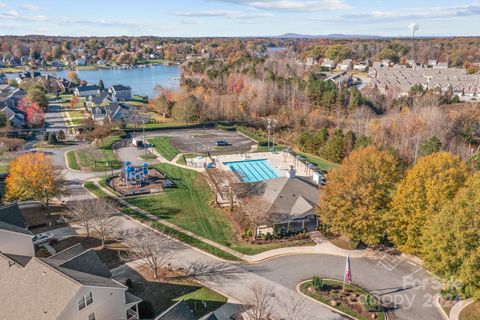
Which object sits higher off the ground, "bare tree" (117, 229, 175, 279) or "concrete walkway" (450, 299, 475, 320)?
"bare tree" (117, 229, 175, 279)

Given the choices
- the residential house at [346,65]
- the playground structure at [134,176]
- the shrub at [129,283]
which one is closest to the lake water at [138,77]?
the residential house at [346,65]

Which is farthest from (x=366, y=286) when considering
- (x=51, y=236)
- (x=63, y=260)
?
(x=51, y=236)

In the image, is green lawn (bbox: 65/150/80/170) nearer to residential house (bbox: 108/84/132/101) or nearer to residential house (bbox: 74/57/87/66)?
residential house (bbox: 108/84/132/101)

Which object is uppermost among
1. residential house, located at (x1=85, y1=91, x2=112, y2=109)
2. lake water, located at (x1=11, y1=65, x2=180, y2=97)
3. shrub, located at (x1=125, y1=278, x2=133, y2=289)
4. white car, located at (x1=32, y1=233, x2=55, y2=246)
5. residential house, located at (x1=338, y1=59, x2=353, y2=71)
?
residential house, located at (x1=338, y1=59, x2=353, y2=71)

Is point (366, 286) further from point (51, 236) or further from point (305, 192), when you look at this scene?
point (51, 236)

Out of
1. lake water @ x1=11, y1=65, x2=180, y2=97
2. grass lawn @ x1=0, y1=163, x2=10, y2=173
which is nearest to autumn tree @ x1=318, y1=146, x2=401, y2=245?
grass lawn @ x1=0, y1=163, x2=10, y2=173

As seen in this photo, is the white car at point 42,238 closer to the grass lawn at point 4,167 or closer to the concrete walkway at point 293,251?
the concrete walkway at point 293,251

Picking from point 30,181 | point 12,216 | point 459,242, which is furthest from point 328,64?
point 12,216
